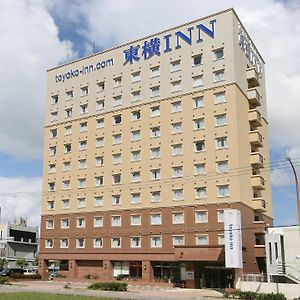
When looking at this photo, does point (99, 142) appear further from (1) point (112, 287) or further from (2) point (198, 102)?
(1) point (112, 287)

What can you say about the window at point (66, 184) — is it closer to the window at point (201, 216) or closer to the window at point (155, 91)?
the window at point (155, 91)

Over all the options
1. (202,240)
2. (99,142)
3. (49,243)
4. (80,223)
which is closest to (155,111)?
(99,142)

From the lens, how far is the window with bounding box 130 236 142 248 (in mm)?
64750

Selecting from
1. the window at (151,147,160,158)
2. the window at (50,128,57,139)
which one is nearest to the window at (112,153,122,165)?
the window at (151,147,160,158)

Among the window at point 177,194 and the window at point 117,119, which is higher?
the window at point 117,119

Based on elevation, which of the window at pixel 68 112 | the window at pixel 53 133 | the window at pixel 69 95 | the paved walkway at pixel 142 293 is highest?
the window at pixel 69 95

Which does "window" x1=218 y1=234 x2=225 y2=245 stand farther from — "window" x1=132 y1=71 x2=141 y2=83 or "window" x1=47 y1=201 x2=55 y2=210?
"window" x1=47 y1=201 x2=55 y2=210

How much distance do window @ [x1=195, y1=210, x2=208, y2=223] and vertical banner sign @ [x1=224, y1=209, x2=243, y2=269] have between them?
5.44 m

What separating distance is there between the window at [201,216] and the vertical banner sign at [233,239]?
544 cm

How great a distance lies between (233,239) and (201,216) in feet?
26.4

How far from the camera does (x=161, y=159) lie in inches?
2589

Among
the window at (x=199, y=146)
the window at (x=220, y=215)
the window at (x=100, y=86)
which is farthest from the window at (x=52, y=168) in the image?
the window at (x=220, y=215)

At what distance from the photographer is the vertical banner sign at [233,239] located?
2057 inches

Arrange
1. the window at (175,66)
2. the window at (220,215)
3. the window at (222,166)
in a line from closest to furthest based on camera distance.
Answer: the window at (220,215)
the window at (222,166)
the window at (175,66)
